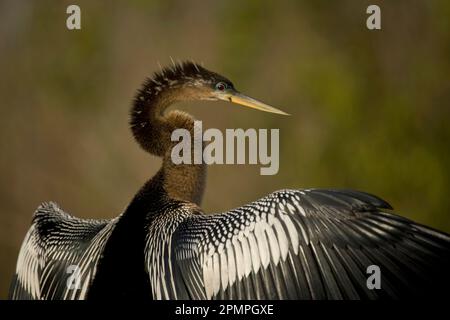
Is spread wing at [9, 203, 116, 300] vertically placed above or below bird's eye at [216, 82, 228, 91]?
below

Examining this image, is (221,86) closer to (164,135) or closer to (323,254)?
(164,135)

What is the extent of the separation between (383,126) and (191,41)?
171 centimetres

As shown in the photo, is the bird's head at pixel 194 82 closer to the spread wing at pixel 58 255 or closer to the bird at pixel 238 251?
the bird at pixel 238 251

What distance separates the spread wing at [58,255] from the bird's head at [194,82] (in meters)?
0.86

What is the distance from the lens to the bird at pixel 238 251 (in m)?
3.09

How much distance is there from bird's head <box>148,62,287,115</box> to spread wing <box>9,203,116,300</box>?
86cm

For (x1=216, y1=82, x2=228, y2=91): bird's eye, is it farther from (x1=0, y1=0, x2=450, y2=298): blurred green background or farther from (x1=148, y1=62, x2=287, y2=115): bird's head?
(x1=0, y1=0, x2=450, y2=298): blurred green background

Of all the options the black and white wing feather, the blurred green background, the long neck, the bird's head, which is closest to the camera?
the black and white wing feather

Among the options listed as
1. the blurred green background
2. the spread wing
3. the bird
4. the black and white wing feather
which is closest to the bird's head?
the bird

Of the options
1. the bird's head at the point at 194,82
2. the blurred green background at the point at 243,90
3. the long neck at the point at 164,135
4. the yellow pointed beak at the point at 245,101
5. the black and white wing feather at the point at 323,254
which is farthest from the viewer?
the blurred green background at the point at 243,90

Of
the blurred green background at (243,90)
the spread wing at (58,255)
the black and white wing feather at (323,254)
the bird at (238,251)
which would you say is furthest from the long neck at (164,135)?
the blurred green background at (243,90)

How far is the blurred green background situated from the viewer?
5801 millimetres

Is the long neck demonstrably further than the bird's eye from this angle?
No
